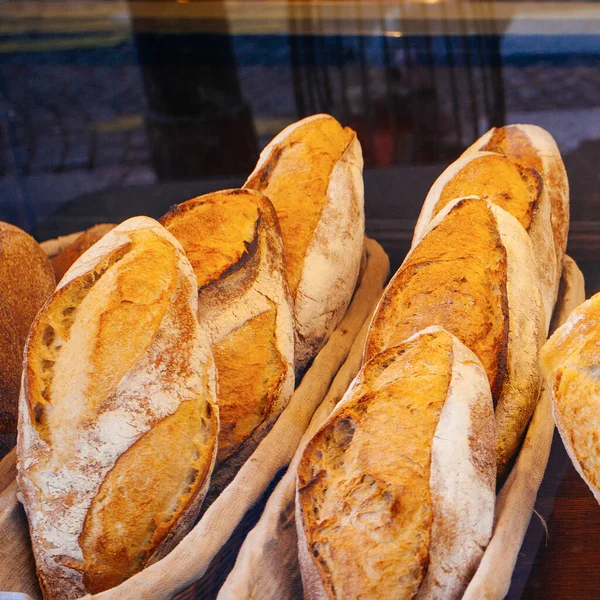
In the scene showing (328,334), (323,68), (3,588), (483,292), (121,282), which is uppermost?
(323,68)

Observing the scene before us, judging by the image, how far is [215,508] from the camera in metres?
1.05

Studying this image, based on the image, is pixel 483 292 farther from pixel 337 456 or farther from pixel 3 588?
pixel 3 588

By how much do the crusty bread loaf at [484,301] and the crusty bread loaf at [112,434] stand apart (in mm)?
358

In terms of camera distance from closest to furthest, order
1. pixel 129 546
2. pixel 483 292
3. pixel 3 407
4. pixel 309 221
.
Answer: pixel 129 546 < pixel 483 292 < pixel 3 407 < pixel 309 221

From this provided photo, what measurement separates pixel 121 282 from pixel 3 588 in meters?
0.52

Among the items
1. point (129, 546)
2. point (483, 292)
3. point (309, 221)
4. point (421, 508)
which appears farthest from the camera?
point (309, 221)

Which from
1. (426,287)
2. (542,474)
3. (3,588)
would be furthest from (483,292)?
(3,588)

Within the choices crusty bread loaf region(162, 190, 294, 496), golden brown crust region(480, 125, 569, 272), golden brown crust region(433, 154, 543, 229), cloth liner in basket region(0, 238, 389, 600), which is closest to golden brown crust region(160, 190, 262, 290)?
crusty bread loaf region(162, 190, 294, 496)

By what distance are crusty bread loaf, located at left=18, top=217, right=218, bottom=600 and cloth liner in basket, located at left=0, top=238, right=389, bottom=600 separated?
50 millimetres

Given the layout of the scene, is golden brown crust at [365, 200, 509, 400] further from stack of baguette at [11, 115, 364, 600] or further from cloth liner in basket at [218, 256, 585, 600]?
stack of baguette at [11, 115, 364, 600]

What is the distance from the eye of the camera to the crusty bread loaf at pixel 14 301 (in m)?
1.36

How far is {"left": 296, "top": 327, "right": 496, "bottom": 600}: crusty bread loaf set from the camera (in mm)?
896

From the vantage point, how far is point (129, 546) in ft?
3.46

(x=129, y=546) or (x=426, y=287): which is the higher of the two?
(x=426, y=287)
